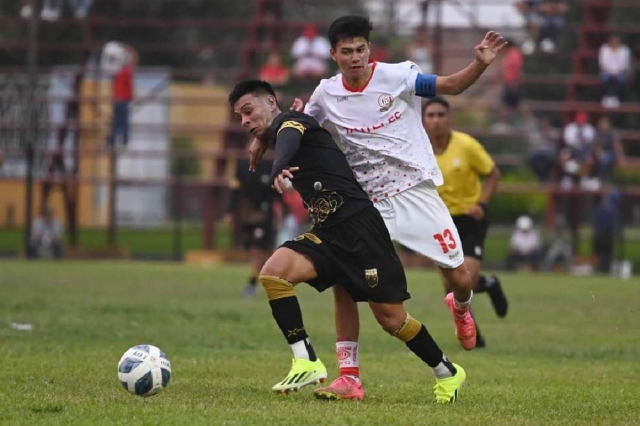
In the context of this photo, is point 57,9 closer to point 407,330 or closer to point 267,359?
point 267,359

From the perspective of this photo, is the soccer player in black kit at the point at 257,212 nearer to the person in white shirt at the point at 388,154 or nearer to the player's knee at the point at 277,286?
the person in white shirt at the point at 388,154

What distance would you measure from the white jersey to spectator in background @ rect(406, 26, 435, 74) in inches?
839

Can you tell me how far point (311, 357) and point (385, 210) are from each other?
3.29 feet

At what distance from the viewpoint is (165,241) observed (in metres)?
32.6

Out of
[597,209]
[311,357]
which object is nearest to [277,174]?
[311,357]

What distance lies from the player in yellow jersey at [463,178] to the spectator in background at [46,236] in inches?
782

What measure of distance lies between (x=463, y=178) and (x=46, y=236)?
20.8 metres

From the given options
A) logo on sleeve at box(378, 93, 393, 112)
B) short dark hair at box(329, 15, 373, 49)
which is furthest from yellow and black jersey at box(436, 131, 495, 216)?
short dark hair at box(329, 15, 373, 49)

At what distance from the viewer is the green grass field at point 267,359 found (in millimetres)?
6508

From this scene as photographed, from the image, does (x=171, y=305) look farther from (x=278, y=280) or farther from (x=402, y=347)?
(x=278, y=280)

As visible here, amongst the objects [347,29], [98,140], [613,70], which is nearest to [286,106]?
[98,140]

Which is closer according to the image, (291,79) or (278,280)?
(278,280)

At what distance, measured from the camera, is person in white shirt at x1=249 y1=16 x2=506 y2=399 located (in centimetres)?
745

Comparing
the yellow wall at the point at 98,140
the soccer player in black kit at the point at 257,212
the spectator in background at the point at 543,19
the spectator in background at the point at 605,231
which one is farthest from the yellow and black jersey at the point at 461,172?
the yellow wall at the point at 98,140
